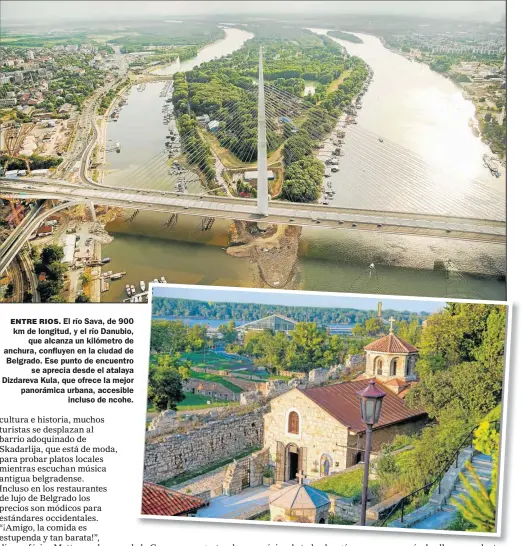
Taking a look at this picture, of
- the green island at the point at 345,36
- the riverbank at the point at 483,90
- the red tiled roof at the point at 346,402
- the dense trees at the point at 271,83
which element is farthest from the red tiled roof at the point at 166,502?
the green island at the point at 345,36

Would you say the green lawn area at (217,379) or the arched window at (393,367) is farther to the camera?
the green lawn area at (217,379)

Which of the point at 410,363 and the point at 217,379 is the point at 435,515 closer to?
the point at 410,363

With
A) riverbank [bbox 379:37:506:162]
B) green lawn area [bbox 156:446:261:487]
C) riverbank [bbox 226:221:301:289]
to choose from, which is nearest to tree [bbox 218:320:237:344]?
green lawn area [bbox 156:446:261:487]

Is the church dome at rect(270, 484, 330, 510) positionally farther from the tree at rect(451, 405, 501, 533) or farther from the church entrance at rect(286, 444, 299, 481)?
the tree at rect(451, 405, 501, 533)

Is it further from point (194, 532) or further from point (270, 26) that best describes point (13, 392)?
point (270, 26)

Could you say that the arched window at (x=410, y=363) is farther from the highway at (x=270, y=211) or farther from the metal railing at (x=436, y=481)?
the highway at (x=270, y=211)
